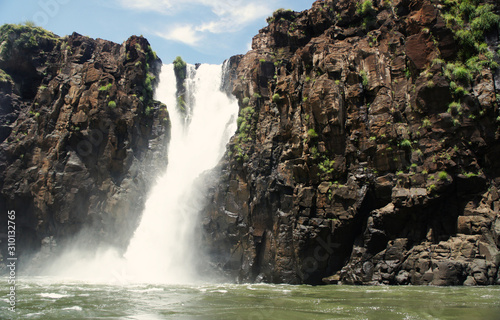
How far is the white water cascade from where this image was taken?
102 ft

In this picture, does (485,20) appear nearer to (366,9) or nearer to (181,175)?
(366,9)

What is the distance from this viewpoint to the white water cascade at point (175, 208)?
31094 millimetres

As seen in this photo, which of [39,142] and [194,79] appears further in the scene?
→ [194,79]

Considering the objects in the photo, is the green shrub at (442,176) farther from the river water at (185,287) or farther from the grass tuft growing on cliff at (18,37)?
the grass tuft growing on cliff at (18,37)

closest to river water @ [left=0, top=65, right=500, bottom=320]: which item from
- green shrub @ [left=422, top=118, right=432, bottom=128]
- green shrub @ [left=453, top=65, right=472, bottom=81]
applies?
green shrub @ [left=422, top=118, right=432, bottom=128]

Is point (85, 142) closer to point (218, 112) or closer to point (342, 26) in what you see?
point (218, 112)

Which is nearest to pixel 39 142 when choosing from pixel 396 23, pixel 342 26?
pixel 342 26

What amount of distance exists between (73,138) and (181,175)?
36.4 feet

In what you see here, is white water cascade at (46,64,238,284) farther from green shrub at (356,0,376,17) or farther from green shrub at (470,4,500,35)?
green shrub at (470,4,500,35)

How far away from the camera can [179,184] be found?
3778 cm

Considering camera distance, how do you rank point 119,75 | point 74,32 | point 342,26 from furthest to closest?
point 74,32 < point 119,75 < point 342,26

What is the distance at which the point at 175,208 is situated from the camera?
115ft

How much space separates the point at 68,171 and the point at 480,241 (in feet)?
110

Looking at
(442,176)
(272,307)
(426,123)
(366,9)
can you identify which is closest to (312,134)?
(426,123)
